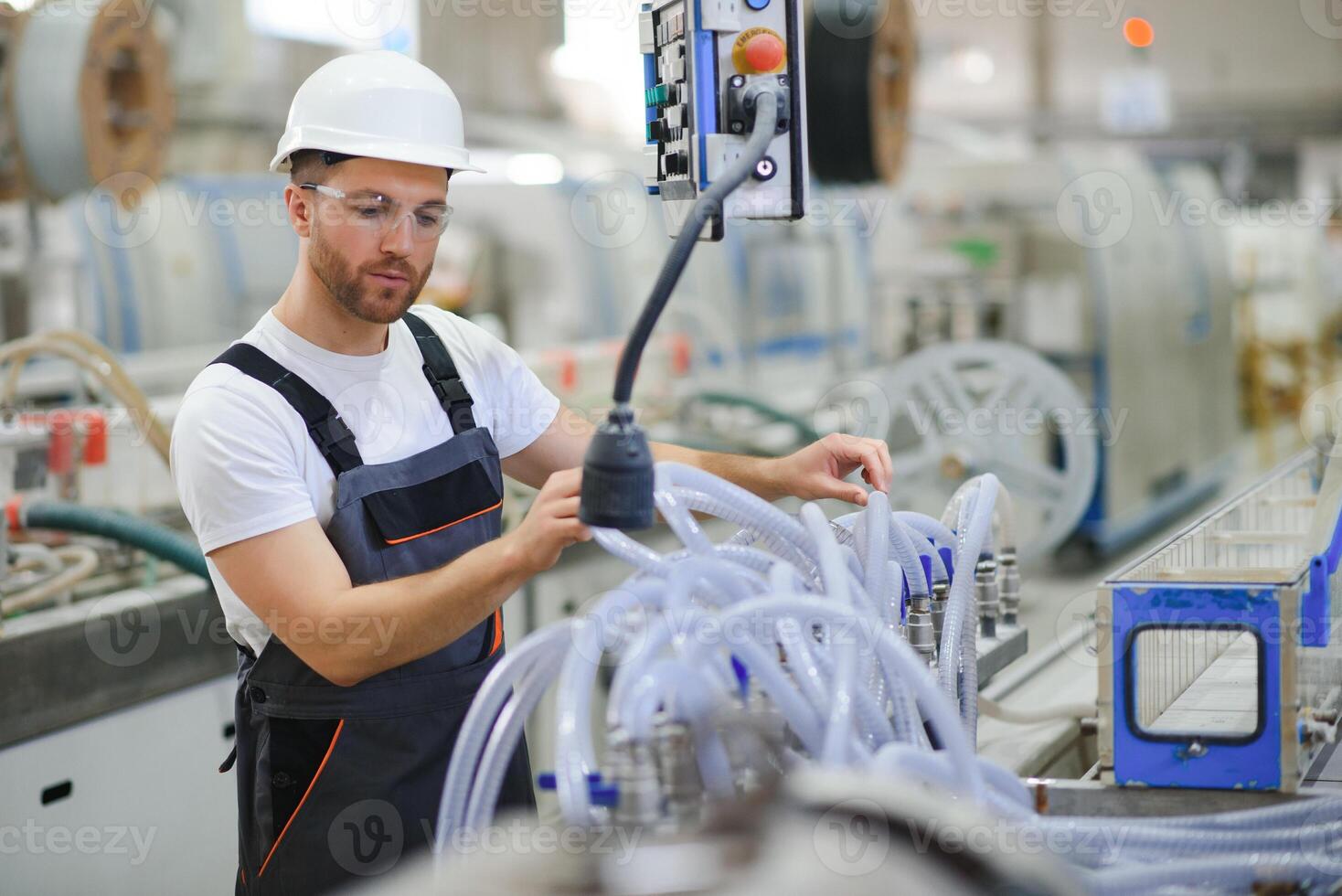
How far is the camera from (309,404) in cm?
149

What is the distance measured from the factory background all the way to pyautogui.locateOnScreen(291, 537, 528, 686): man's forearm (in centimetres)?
32

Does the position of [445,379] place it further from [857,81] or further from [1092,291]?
[1092,291]

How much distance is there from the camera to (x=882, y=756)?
108cm

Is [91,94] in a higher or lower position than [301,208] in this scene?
higher

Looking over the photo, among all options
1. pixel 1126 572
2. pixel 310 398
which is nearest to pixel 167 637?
pixel 310 398

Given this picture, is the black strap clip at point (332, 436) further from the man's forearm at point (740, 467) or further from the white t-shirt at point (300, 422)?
the man's forearm at point (740, 467)

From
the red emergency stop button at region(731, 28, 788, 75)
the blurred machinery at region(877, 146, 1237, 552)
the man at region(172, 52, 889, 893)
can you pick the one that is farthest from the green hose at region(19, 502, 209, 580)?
the blurred machinery at region(877, 146, 1237, 552)

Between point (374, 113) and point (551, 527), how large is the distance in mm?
561

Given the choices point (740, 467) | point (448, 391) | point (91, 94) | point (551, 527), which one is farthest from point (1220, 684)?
point (91, 94)

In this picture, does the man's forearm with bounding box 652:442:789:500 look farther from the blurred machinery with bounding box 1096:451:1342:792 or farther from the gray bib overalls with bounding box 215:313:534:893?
the blurred machinery with bounding box 1096:451:1342:792

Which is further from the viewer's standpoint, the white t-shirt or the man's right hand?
the white t-shirt

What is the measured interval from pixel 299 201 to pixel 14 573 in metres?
1.26

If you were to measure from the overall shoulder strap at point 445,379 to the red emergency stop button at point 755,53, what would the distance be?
0.53m

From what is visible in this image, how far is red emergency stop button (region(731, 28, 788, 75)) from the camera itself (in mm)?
1484
